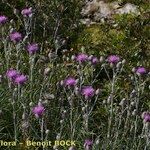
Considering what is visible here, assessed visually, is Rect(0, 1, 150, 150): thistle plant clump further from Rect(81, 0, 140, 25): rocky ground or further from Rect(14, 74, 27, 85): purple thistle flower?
Rect(81, 0, 140, 25): rocky ground

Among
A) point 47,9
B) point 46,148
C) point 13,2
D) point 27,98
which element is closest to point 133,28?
point 47,9

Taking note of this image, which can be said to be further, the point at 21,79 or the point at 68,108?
the point at 68,108

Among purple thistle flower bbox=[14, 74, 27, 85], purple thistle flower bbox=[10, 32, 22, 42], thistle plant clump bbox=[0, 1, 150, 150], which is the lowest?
thistle plant clump bbox=[0, 1, 150, 150]

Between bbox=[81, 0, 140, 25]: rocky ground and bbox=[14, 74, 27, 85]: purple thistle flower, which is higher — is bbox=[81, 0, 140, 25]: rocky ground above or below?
below

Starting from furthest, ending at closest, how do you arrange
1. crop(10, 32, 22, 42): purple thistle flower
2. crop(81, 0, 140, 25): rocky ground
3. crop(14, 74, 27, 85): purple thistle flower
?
crop(81, 0, 140, 25): rocky ground < crop(10, 32, 22, 42): purple thistle flower < crop(14, 74, 27, 85): purple thistle flower

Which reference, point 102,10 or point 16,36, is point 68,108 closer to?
point 16,36

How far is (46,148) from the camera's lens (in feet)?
15.8

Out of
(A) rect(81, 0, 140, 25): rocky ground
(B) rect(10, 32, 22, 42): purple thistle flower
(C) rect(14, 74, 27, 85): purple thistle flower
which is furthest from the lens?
(A) rect(81, 0, 140, 25): rocky ground

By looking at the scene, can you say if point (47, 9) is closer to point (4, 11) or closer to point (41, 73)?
point (4, 11)

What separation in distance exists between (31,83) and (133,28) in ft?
8.25

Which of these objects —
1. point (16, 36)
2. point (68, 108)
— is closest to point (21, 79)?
point (16, 36)

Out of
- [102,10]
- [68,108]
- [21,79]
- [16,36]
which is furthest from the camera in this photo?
[102,10]

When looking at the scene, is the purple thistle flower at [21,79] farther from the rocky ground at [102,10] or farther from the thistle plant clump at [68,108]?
the rocky ground at [102,10]

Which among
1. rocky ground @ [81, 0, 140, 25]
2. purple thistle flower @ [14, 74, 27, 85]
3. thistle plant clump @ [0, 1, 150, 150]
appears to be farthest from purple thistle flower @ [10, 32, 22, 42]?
rocky ground @ [81, 0, 140, 25]
